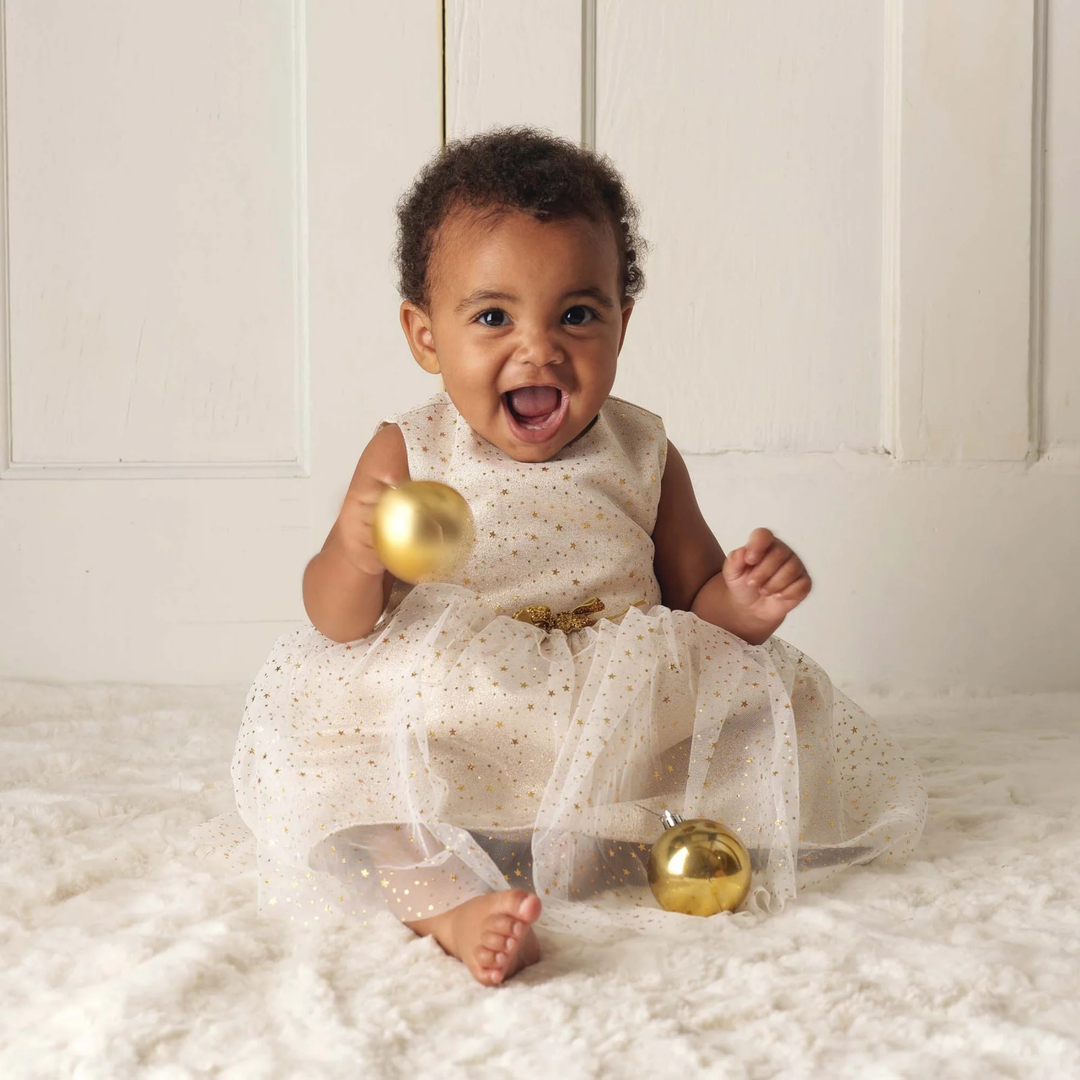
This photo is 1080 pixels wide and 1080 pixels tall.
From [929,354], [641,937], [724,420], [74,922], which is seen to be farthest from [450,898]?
[929,354]

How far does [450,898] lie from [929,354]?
101cm

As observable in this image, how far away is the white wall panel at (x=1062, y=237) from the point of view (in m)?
1.43

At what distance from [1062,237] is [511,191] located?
876 mm

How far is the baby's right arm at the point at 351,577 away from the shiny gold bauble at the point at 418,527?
20mm

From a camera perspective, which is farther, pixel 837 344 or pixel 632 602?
pixel 837 344

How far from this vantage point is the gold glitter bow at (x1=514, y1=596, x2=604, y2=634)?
34.7 inches

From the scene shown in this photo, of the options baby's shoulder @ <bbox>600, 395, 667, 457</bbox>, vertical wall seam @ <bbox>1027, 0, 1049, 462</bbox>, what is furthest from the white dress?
vertical wall seam @ <bbox>1027, 0, 1049, 462</bbox>

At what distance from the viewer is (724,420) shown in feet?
4.81

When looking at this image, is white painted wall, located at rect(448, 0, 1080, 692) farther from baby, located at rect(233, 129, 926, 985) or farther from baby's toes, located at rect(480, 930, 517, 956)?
baby's toes, located at rect(480, 930, 517, 956)

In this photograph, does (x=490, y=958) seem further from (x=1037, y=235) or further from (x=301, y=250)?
(x=1037, y=235)

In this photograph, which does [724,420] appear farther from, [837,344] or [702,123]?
[702,123]

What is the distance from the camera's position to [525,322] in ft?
2.81

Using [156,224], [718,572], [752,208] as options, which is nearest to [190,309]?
[156,224]

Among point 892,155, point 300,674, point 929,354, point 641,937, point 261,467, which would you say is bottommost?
point 641,937
